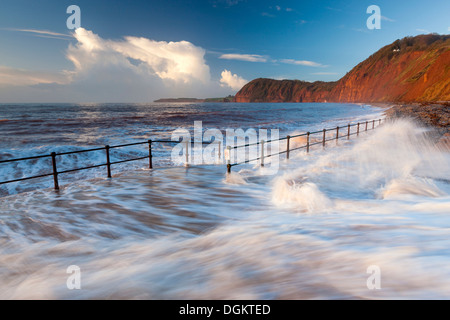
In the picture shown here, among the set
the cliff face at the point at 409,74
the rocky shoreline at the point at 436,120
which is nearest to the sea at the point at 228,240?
the rocky shoreline at the point at 436,120

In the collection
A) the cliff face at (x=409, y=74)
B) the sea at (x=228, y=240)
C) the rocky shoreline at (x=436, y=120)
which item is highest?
the cliff face at (x=409, y=74)

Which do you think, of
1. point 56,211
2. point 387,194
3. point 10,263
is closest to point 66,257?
point 10,263

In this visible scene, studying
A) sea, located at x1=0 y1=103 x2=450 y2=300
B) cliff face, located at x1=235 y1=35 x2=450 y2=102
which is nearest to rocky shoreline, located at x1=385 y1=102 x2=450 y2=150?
sea, located at x1=0 y1=103 x2=450 y2=300

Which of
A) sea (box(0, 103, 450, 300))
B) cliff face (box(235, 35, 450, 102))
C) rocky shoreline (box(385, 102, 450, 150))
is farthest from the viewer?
cliff face (box(235, 35, 450, 102))

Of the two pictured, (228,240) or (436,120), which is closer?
(228,240)

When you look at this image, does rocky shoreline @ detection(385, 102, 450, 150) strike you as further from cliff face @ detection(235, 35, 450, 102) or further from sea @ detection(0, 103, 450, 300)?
cliff face @ detection(235, 35, 450, 102)

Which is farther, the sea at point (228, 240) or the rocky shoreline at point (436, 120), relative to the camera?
the rocky shoreline at point (436, 120)

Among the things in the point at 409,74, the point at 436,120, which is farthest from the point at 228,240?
the point at 409,74

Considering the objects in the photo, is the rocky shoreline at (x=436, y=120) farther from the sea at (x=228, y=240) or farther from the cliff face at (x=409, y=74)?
the cliff face at (x=409, y=74)

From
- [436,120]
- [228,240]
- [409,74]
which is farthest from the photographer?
[409,74]

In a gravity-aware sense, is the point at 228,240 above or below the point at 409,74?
below

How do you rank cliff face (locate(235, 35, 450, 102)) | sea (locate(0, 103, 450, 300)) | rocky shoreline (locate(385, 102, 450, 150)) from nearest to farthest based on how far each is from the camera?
sea (locate(0, 103, 450, 300))
rocky shoreline (locate(385, 102, 450, 150))
cliff face (locate(235, 35, 450, 102))

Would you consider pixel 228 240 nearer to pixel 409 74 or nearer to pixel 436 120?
pixel 436 120

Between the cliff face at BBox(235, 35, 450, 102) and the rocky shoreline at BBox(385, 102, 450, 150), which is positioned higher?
the cliff face at BBox(235, 35, 450, 102)
